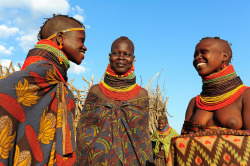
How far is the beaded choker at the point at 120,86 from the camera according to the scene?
186 inches

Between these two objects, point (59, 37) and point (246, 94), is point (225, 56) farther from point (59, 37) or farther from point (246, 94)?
point (59, 37)

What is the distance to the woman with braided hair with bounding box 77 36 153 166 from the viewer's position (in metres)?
4.20

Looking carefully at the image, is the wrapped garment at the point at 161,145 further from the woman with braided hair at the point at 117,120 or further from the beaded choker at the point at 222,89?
the beaded choker at the point at 222,89

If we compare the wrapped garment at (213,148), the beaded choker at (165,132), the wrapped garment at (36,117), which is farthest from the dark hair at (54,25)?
the beaded choker at (165,132)

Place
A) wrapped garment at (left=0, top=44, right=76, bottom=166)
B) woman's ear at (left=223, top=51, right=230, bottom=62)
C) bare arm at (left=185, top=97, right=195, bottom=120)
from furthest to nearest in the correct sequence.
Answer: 1. bare arm at (left=185, top=97, right=195, bottom=120)
2. woman's ear at (left=223, top=51, right=230, bottom=62)
3. wrapped garment at (left=0, top=44, right=76, bottom=166)

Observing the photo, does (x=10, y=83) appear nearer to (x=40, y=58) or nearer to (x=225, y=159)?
(x=40, y=58)

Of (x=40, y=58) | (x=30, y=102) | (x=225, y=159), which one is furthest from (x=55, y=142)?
(x=225, y=159)

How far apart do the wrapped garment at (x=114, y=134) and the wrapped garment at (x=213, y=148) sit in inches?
67.5

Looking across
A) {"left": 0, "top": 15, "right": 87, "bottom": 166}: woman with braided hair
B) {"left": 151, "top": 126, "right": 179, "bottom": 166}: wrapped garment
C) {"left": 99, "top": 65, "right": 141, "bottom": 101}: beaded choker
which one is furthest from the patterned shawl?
{"left": 0, "top": 15, "right": 87, "bottom": 166}: woman with braided hair

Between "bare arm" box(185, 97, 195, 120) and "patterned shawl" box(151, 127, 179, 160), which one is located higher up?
"bare arm" box(185, 97, 195, 120)

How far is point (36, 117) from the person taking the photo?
2.29m

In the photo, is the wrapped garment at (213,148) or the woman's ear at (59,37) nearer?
the wrapped garment at (213,148)

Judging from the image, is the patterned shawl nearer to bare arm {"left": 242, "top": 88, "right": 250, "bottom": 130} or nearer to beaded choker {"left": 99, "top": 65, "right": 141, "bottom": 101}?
beaded choker {"left": 99, "top": 65, "right": 141, "bottom": 101}

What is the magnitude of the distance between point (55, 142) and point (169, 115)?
332 inches
